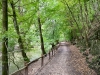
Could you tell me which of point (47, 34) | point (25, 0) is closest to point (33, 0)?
point (25, 0)

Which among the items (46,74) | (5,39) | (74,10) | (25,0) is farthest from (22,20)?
(74,10)

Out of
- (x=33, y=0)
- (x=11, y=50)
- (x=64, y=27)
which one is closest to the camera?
(x=11, y=50)

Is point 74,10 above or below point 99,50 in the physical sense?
above

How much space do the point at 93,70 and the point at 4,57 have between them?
18.1ft

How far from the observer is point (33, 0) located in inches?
503

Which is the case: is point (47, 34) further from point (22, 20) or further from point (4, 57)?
point (4, 57)

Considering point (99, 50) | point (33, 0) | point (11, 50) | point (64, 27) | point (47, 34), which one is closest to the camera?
point (11, 50)

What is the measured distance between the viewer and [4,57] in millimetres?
6996

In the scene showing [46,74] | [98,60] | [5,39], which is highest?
[5,39]

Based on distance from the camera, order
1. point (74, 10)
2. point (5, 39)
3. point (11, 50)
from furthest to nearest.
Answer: point (74, 10) < point (11, 50) < point (5, 39)

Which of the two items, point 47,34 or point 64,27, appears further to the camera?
point 64,27

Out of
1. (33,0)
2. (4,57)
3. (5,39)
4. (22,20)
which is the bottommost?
A: (4,57)

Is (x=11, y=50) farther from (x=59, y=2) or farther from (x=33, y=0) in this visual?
(x=59, y=2)

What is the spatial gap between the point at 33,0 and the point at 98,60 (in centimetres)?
708
